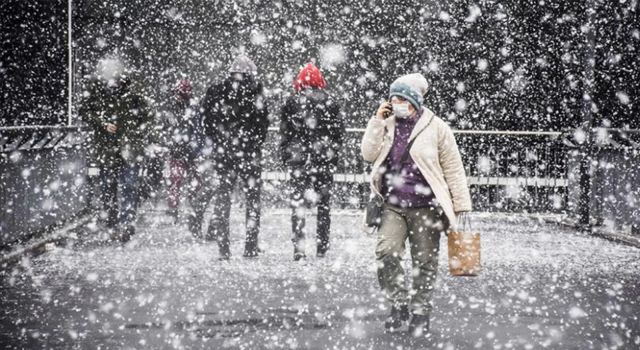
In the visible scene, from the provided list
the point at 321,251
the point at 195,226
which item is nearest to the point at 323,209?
the point at 321,251

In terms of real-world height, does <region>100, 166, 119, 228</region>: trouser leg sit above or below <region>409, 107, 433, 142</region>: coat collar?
below

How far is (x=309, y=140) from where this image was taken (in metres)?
9.33

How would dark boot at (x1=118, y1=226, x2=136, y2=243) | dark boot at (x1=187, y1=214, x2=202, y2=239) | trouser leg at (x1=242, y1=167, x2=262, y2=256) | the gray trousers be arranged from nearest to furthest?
the gray trousers
trouser leg at (x1=242, y1=167, x2=262, y2=256)
dark boot at (x1=118, y1=226, x2=136, y2=243)
dark boot at (x1=187, y1=214, x2=202, y2=239)

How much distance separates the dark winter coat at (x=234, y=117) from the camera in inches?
370

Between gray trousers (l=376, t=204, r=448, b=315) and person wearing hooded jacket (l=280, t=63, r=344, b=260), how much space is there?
10.1ft

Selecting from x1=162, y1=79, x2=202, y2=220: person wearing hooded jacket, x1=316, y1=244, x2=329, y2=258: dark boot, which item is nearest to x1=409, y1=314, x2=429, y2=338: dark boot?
x1=316, y1=244, x2=329, y2=258: dark boot

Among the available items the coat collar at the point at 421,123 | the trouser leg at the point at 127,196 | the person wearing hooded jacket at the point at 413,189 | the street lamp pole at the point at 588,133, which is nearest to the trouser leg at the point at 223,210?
the trouser leg at the point at 127,196

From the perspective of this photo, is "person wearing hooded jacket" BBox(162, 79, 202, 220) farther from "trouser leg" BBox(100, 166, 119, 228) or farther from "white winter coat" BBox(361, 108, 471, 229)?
"white winter coat" BBox(361, 108, 471, 229)

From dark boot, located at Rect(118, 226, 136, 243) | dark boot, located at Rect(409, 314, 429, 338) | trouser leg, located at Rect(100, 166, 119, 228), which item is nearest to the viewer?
dark boot, located at Rect(409, 314, 429, 338)

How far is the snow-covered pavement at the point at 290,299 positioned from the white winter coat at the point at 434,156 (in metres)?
0.93

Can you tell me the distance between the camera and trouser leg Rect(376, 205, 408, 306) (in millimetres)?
6184

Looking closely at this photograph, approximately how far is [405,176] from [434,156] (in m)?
0.25

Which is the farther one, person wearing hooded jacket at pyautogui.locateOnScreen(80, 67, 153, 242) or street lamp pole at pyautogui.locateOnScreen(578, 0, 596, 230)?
street lamp pole at pyautogui.locateOnScreen(578, 0, 596, 230)

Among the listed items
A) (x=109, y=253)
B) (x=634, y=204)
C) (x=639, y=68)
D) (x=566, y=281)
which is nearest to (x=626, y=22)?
(x=639, y=68)
